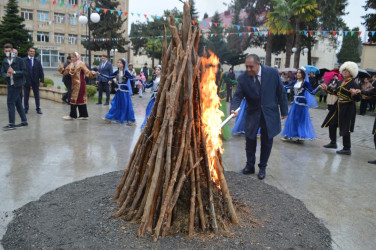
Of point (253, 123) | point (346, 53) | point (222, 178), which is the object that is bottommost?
point (222, 178)

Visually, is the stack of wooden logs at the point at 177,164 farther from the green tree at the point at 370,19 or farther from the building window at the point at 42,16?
the building window at the point at 42,16

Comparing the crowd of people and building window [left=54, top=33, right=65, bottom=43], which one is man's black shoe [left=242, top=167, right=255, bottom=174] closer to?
the crowd of people

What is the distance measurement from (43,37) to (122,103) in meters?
43.9

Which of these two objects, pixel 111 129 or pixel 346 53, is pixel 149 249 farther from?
pixel 346 53

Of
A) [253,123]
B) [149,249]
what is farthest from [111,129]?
[149,249]

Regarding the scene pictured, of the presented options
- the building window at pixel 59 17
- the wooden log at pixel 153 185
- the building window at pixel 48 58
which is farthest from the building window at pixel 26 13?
the wooden log at pixel 153 185

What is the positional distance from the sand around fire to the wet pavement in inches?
10.8

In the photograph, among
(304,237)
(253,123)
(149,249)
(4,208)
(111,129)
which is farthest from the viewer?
(111,129)

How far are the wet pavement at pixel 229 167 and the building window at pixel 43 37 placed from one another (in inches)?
1674

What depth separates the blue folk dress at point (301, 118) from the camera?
741cm

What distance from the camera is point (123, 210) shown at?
3.06 m

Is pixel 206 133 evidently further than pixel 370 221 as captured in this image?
No

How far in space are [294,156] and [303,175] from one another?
124 centimetres

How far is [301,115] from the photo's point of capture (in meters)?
7.51
